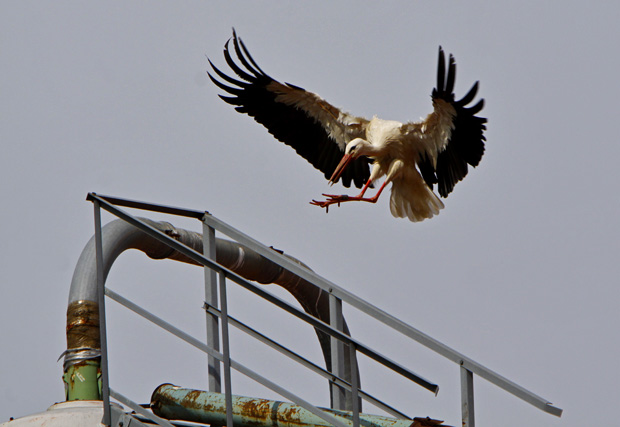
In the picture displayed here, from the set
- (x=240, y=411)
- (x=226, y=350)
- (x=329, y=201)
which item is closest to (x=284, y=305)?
(x=226, y=350)

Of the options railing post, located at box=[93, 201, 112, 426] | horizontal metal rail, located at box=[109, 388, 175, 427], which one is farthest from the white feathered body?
horizontal metal rail, located at box=[109, 388, 175, 427]

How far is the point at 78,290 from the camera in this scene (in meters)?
4.25

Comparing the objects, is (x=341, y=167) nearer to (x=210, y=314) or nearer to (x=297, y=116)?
(x=297, y=116)

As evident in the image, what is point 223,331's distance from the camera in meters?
3.75

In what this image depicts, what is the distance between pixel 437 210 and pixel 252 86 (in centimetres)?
233

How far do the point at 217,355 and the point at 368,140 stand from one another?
6.22m

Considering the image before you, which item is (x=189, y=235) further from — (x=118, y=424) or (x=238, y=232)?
(x=118, y=424)

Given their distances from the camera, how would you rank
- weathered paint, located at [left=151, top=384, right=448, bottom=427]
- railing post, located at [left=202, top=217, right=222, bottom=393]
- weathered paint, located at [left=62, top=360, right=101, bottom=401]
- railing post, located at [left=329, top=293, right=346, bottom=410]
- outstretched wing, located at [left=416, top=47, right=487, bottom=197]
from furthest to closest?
1. outstretched wing, located at [left=416, top=47, right=487, bottom=197]
2. railing post, located at [left=329, top=293, right=346, bottom=410]
3. railing post, located at [left=202, top=217, right=222, bottom=393]
4. weathered paint, located at [left=62, top=360, right=101, bottom=401]
5. weathered paint, located at [left=151, top=384, right=448, bottom=427]

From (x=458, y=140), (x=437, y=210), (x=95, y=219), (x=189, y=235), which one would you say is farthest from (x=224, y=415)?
(x=437, y=210)

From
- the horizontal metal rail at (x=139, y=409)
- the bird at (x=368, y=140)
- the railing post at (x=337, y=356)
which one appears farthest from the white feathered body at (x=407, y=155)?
the horizontal metal rail at (x=139, y=409)

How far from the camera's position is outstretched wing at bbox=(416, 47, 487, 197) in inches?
338

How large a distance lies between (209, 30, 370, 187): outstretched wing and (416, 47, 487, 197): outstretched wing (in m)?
0.87

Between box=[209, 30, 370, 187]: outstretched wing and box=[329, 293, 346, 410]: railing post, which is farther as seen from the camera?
box=[209, 30, 370, 187]: outstretched wing

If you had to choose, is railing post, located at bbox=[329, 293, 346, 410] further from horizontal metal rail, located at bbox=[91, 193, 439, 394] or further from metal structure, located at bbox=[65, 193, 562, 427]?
horizontal metal rail, located at bbox=[91, 193, 439, 394]
